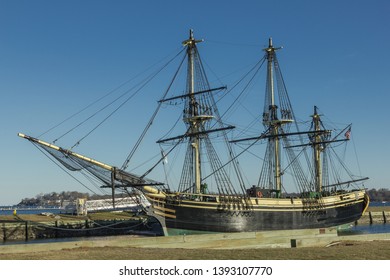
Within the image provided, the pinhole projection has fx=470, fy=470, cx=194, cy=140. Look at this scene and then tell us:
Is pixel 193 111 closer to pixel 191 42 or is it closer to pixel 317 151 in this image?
pixel 191 42

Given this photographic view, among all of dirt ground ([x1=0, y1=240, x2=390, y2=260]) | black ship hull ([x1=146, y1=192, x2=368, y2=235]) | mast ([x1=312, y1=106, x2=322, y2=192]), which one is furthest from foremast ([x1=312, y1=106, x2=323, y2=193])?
dirt ground ([x1=0, y1=240, x2=390, y2=260])

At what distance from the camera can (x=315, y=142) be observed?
3014 inches

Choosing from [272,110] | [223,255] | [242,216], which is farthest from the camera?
[272,110]

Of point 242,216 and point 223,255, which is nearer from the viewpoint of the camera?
point 223,255

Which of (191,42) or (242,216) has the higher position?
(191,42)

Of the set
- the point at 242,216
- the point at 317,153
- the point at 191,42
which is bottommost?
the point at 242,216

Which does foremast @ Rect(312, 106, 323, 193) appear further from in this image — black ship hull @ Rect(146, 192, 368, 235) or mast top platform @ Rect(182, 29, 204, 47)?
mast top platform @ Rect(182, 29, 204, 47)

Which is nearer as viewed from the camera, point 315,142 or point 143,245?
point 143,245

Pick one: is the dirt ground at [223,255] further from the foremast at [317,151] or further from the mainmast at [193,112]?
the foremast at [317,151]

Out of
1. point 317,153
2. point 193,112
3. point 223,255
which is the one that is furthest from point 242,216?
point 317,153
